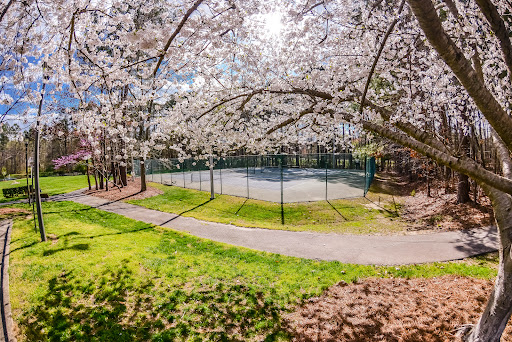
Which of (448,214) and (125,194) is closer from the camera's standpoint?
(448,214)

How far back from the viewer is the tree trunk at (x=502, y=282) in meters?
3.07

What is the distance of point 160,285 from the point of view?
18.6 feet

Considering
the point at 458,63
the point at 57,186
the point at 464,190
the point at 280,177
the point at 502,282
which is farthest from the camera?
the point at 57,186

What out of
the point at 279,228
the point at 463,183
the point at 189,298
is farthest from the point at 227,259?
the point at 463,183

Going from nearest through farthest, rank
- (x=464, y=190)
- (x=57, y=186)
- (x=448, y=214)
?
(x=448, y=214) < (x=464, y=190) < (x=57, y=186)

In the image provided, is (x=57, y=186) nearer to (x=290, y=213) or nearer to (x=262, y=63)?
(x=290, y=213)

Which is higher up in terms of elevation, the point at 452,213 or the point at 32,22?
the point at 32,22

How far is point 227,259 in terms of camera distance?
7.30 meters

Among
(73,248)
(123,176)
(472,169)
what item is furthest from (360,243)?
(123,176)

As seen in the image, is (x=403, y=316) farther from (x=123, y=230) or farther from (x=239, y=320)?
(x=123, y=230)

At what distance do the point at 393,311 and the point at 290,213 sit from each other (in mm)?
7884

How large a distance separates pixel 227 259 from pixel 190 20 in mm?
5757

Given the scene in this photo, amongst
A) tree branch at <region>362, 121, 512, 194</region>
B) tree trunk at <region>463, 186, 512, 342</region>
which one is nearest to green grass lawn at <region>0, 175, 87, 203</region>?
tree branch at <region>362, 121, 512, 194</region>

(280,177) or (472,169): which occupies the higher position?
(472,169)
